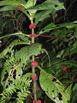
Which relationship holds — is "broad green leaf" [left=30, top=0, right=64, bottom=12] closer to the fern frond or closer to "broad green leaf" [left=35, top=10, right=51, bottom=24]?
"broad green leaf" [left=35, top=10, right=51, bottom=24]

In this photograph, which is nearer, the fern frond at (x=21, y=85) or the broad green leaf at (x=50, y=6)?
the broad green leaf at (x=50, y=6)

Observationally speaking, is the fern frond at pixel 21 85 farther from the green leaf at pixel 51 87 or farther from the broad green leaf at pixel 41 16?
the broad green leaf at pixel 41 16

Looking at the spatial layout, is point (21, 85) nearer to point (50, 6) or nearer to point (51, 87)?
point (51, 87)

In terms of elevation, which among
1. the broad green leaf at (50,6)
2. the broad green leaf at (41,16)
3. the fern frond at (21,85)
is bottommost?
the fern frond at (21,85)

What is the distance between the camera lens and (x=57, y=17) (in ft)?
8.69

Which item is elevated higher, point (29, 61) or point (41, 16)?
point (41, 16)

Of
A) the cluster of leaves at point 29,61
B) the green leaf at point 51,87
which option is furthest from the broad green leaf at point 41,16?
the green leaf at point 51,87

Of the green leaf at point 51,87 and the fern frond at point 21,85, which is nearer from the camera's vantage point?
the green leaf at point 51,87

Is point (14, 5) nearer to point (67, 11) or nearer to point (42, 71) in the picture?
point (42, 71)

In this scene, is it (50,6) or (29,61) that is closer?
(50,6)

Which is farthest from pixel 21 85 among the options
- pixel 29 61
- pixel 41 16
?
pixel 41 16

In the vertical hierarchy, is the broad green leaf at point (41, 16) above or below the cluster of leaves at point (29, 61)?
above

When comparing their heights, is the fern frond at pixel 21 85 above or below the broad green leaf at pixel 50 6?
below

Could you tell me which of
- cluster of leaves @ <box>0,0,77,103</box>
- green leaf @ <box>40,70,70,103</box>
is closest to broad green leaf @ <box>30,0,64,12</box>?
cluster of leaves @ <box>0,0,77,103</box>
